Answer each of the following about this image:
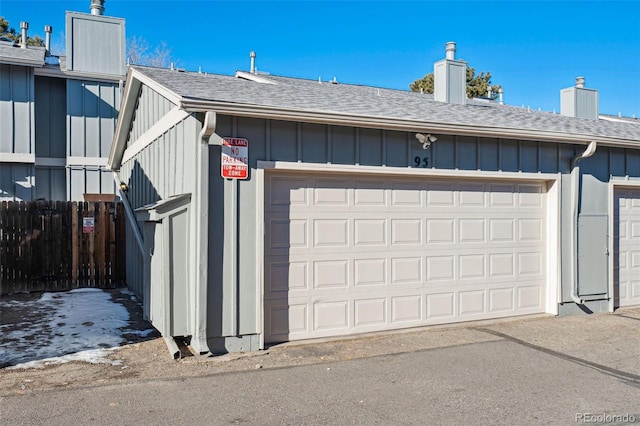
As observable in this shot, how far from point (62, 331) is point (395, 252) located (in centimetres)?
460

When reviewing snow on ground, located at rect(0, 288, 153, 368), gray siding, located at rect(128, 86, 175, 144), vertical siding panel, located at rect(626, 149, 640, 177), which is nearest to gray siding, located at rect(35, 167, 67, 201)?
gray siding, located at rect(128, 86, 175, 144)

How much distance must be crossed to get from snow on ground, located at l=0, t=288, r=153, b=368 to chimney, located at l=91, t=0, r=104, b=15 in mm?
9436

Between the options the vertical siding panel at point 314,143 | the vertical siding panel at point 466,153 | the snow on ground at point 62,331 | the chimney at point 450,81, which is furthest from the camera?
the chimney at point 450,81

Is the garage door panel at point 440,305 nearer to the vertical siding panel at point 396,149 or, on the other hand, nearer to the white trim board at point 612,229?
the vertical siding panel at point 396,149

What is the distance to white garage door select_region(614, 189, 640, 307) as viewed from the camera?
960cm

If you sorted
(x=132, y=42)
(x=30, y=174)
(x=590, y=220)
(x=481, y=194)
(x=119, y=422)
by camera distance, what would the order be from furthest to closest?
(x=132, y=42) < (x=30, y=174) < (x=590, y=220) < (x=481, y=194) < (x=119, y=422)

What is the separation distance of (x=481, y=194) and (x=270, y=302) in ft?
12.0

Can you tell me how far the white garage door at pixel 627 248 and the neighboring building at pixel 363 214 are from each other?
0.10 ft

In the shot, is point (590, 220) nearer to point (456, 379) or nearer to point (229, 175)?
point (456, 379)

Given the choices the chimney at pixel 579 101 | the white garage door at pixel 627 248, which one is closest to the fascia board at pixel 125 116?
the white garage door at pixel 627 248

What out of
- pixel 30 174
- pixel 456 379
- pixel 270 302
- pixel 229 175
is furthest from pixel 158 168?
pixel 30 174

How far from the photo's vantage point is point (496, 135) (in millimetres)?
8078

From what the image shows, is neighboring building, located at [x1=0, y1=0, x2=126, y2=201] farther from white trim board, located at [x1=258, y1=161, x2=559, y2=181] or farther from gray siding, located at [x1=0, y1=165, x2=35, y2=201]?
white trim board, located at [x1=258, y1=161, x2=559, y2=181]

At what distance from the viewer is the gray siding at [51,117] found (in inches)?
599
